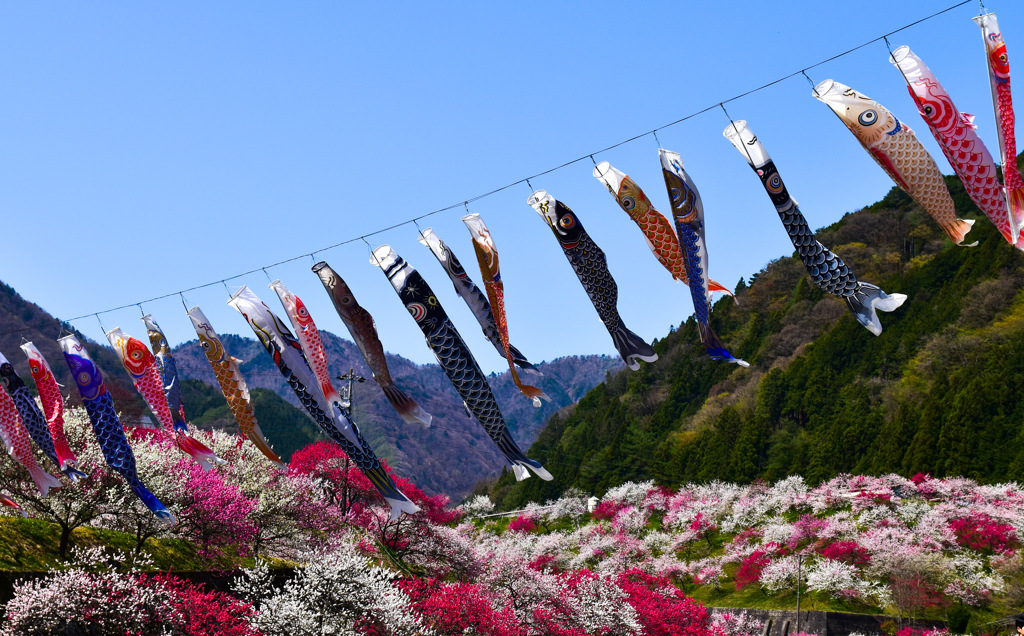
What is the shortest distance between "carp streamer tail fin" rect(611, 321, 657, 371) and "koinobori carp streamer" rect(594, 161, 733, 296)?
87 cm

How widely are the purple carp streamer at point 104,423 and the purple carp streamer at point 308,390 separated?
2.77 meters

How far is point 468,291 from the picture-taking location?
9.71 m

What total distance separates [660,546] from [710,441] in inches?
546

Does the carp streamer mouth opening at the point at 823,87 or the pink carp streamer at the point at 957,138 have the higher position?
the carp streamer mouth opening at the point at 823,87

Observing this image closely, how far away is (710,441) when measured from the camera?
147 ft

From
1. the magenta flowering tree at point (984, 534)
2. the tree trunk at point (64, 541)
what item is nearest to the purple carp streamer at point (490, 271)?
the tree trunk at point (64, 541)

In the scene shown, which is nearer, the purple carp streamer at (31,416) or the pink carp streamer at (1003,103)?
the pink carp streamer at (1003,103)

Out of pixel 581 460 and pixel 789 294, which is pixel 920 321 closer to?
pixel 789 294

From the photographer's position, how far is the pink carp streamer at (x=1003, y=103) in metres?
7.05

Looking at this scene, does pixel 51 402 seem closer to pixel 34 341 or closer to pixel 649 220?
pixel 649 220

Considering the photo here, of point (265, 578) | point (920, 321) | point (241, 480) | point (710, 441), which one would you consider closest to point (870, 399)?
point (920, 321)

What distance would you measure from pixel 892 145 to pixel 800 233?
1184 millimetres

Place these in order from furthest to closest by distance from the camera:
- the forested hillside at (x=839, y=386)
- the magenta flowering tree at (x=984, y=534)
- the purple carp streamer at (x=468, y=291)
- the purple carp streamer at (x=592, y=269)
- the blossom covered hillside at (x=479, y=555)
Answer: the forested hillside at (x=839, y=386) → the magenta flowering tree at (x=984, y=534) → the blossom covered hillside at (x=479, y=555) → the purple carp streamer at (x=468, y=291) → the purple carp streamer at (x=592, y=269)

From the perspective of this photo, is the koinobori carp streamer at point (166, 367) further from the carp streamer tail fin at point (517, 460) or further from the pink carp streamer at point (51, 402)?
the carp streamer tail fin at point (517, 460)
